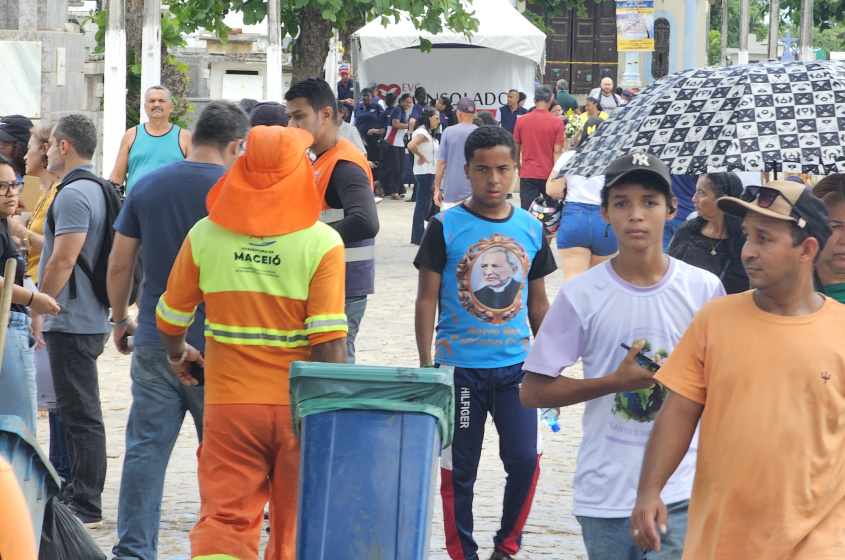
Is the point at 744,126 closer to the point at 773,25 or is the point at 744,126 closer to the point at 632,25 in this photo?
the point at 632,25

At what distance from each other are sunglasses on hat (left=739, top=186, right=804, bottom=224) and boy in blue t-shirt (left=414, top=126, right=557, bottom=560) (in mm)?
1979

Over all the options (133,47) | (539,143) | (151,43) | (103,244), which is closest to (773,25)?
(539,143)

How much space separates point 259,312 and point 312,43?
47.9 feet

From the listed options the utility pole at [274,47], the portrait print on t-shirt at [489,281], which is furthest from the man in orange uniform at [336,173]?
the utility pole at [274,47]

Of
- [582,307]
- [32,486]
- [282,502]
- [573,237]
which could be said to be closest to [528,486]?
[282,502]

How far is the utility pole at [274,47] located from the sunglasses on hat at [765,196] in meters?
15.3

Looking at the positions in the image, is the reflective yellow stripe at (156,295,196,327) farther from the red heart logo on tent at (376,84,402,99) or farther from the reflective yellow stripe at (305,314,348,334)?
the red heart logo on tent at (376,84,402,99)

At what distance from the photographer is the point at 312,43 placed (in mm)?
18422

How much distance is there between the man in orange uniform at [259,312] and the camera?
428cm

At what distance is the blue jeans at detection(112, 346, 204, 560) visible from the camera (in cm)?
510

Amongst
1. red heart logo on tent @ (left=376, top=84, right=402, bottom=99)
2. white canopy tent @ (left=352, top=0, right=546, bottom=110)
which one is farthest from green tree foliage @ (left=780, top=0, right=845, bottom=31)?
red heart logo on tent @ (left=376, top=84, right=402, bottom=99)

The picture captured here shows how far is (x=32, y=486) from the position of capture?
3932 millimetres

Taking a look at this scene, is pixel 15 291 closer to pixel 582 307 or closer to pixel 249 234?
pixel 249 234

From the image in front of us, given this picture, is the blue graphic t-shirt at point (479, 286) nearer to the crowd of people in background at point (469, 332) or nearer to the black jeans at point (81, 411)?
the crowd of people in background at point (469, 332)
